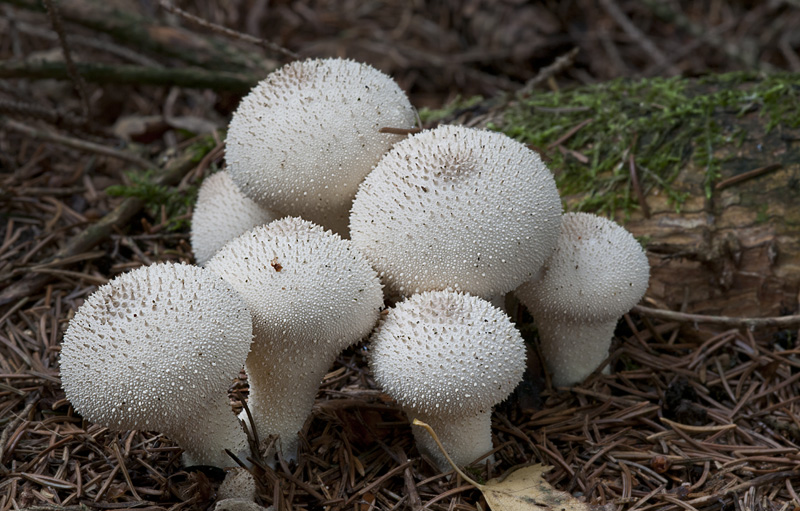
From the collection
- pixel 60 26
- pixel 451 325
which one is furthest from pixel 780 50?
pixel 60 26

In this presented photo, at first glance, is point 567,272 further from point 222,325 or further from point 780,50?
point 780,50

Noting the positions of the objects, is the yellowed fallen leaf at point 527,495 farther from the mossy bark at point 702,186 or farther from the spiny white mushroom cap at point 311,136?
the mossy bark at point 702,186

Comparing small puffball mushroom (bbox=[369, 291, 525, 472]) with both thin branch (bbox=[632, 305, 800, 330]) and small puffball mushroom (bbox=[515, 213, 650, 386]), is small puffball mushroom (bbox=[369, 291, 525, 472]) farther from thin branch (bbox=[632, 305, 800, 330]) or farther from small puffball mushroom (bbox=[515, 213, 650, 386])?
thin branch (bbox=[632, 305, 800, 330])

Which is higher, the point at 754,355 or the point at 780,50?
the point at 780,50

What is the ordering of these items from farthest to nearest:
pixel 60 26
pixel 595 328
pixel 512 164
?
pixel 60 26, pixel 595 328, pixel 512 164

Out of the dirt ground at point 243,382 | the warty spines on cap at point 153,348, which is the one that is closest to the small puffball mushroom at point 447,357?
the dirt ground at point 243,382

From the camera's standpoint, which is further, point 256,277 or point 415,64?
point 415,64

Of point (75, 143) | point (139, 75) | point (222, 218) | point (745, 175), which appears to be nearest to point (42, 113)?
point (75, 143)

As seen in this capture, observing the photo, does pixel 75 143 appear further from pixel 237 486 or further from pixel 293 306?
pixel 237 486

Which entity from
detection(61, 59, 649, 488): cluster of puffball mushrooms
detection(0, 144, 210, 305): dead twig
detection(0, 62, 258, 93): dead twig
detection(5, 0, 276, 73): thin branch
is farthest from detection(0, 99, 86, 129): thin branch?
detection(61, 59, 649, 488): cluster of puffball mushrooms
